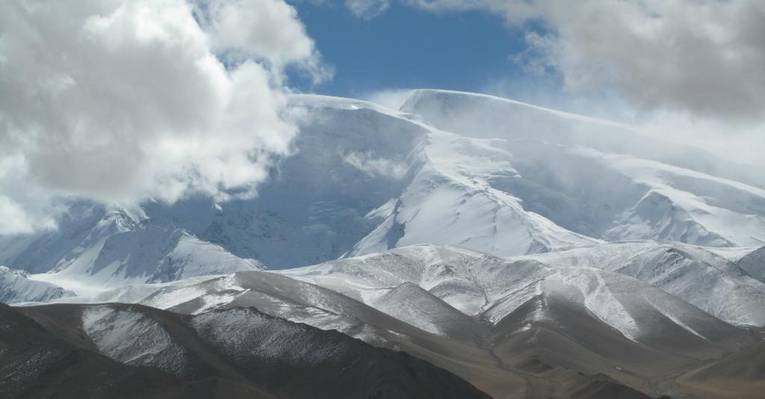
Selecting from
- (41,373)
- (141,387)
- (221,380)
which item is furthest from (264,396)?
(41,373)

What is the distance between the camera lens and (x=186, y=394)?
190 metres

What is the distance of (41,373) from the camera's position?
200m

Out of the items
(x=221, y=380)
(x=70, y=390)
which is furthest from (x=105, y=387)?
(x=221, y=380)

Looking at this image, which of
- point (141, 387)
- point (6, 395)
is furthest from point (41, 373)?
point (141, 387)

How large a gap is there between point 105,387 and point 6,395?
647 inches

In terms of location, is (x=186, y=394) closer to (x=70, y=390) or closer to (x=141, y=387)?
(x=141, y=387)

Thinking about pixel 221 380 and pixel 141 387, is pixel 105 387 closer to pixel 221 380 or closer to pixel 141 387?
pixel 141 387

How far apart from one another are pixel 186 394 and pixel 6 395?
30.2 metres

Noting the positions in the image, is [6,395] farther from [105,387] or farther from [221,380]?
[221,380]

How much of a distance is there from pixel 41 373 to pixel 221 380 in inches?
1229

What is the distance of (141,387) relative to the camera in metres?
191

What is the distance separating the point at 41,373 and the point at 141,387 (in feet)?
68.3

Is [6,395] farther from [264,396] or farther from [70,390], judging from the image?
[264,396]

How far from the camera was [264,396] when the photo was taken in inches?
7800
